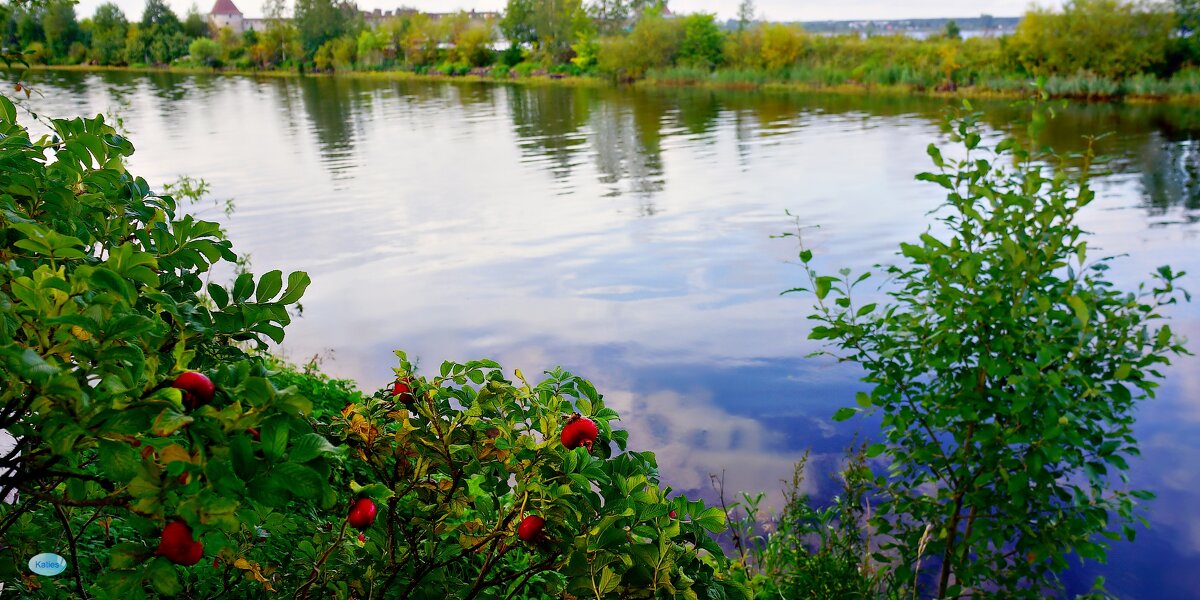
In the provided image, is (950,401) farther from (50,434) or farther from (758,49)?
(758,49)

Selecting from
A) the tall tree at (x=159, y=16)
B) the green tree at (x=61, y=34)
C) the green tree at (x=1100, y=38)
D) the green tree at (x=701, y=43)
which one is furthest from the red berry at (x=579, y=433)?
the tall tree at (x=159, y=16)

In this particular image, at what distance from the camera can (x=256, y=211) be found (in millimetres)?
12578

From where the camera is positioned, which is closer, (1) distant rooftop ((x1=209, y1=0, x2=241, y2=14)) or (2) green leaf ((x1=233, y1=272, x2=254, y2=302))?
(2) green leaf ((x1=233, y1=272, x2=254, y2=302))

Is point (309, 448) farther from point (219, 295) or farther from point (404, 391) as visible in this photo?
point (404, 391)

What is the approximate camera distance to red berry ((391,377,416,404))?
1.65 meters

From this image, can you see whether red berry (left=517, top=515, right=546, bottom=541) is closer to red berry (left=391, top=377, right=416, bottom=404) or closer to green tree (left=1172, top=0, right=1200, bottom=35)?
red berry (left=391, top=377, right=416, bottom=404)

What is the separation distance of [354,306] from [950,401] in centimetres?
639

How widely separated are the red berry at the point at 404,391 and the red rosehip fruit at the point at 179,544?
61 cm

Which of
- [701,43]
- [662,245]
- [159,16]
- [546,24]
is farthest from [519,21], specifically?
[662,245]

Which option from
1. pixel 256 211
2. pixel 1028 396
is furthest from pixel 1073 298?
pixel 256 211

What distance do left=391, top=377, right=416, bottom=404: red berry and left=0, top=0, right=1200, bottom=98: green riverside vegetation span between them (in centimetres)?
193

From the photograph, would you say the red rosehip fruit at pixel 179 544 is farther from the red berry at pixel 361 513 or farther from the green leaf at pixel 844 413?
the green leaf at pixel 844 413

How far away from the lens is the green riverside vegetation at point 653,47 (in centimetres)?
2564

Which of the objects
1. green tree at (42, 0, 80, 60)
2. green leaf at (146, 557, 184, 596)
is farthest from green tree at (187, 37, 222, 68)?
green leaf at (146, 557, 184, 596)
